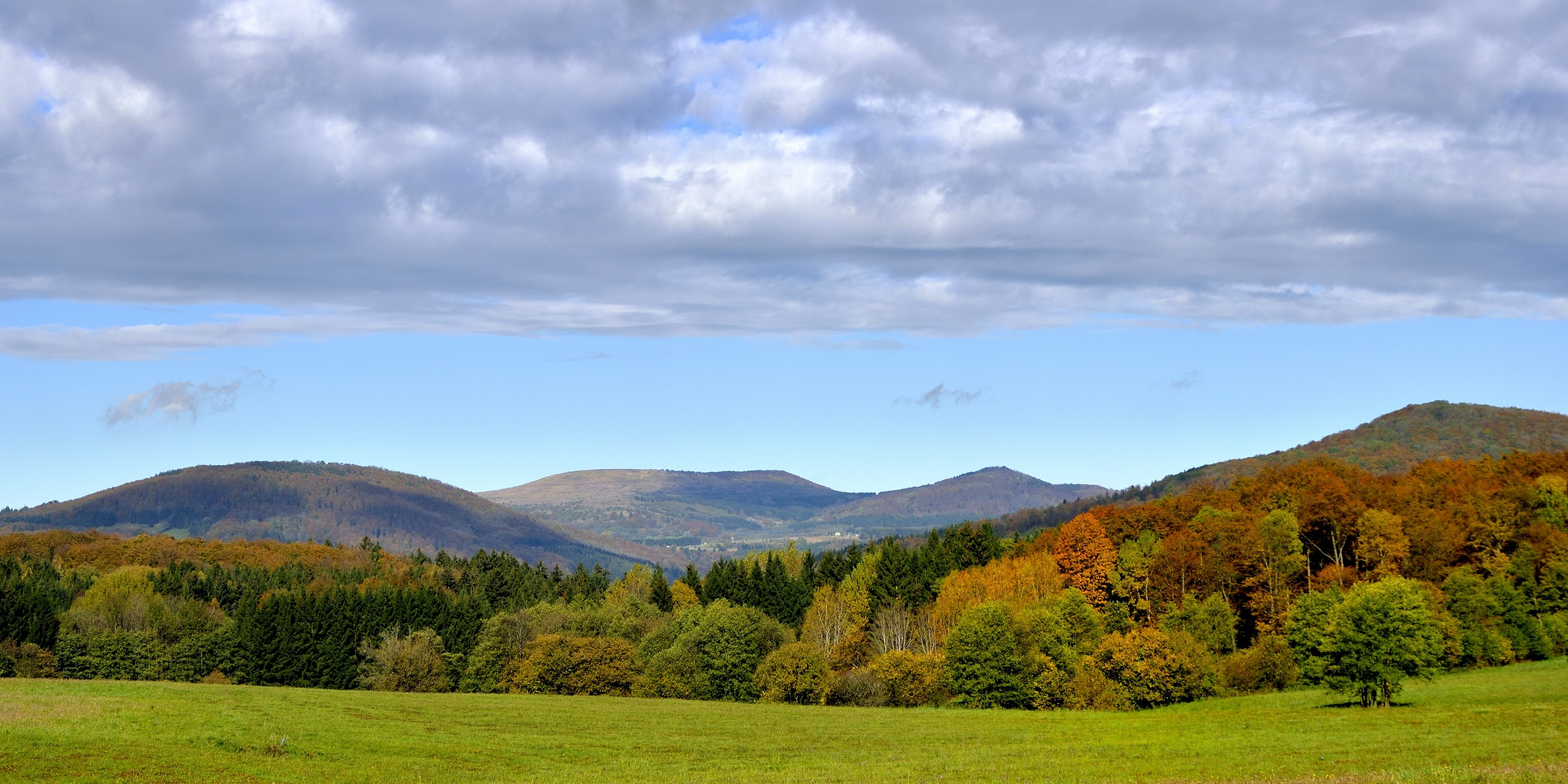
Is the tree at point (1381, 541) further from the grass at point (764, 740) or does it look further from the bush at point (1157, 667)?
the bush at point (1157, 667)

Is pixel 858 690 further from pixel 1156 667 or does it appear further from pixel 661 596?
pixel 661 596

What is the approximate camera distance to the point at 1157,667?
9275cm

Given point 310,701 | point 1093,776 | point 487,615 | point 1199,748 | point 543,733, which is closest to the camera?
point 1093,776

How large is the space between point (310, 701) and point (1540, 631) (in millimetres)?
105037

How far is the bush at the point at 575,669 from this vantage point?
11775cm

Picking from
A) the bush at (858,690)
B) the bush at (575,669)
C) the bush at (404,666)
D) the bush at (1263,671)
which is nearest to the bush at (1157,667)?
the bush at (1263,671)

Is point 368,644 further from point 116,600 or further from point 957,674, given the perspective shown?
point 957,674

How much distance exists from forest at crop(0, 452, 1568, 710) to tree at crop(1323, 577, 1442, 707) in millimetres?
3257

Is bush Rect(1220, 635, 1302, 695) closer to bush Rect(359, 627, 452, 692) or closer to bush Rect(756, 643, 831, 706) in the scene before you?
bush Rect(756, 643, 831, 706)

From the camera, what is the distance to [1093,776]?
4356cm

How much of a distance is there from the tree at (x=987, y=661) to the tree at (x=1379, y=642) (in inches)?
1093

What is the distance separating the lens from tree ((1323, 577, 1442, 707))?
72.4m

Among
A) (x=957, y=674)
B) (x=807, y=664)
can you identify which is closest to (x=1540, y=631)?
(x=957, y=674)

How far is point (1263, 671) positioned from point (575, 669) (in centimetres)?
6929
